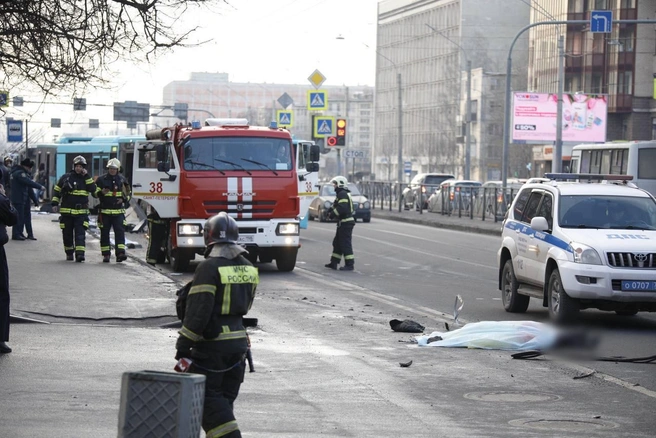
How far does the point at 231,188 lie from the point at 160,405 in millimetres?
14901

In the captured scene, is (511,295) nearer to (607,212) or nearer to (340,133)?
(607,212)

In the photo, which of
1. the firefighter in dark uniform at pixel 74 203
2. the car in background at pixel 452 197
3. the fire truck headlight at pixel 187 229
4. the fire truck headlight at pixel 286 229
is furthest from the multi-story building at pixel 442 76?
the fire truck headlight at pixel 187 229

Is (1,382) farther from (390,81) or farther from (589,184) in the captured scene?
(390,81)

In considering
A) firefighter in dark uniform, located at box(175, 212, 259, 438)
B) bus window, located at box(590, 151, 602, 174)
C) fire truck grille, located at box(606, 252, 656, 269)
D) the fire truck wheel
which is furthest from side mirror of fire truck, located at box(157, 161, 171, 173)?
bus window, located at box(590, 151, 602, 174)

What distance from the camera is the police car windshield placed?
15000mm

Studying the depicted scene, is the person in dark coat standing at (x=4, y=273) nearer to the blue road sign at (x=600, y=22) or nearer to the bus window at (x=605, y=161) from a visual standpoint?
the blue road sign at (x=600, y=22)

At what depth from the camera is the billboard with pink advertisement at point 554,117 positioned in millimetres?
61438

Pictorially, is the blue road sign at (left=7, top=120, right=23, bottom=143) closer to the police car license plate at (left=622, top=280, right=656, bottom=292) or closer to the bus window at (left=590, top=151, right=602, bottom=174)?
the bus window at (left=590, top=151, right=602, bottom=174)

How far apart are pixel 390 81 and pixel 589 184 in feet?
431

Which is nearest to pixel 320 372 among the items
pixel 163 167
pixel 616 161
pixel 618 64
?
pixel 163 167

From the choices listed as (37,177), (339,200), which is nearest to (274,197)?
(339,200)

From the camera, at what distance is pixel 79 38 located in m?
16.6

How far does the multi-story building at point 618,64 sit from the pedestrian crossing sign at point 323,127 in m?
40.6

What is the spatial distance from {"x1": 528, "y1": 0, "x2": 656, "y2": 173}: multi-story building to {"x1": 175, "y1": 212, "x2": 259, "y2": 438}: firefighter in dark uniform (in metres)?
77.5
